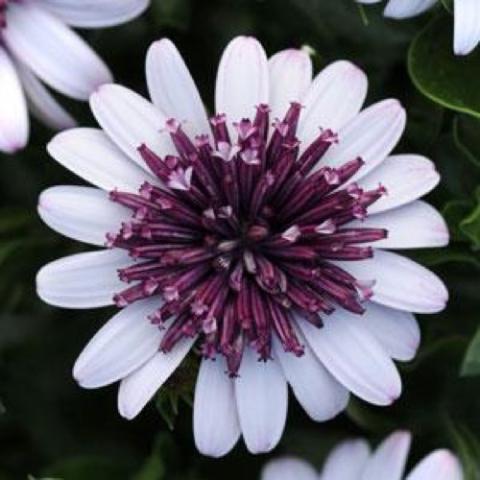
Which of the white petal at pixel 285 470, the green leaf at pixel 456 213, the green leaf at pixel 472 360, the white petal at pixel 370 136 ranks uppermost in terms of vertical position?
the white petal at pixel 370 136

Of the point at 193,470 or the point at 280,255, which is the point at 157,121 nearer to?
the point at 280,255

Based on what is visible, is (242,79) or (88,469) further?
(88,469)

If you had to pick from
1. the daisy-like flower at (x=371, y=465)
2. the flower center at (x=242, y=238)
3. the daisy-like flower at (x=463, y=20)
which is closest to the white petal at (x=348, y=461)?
the daisy-like flower at (x=371, y=465)

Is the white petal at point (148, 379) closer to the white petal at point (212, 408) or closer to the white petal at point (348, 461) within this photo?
the white petal at point (212, 408)

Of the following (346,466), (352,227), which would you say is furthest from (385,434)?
(352,227)

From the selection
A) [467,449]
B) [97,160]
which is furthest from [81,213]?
[467,449]

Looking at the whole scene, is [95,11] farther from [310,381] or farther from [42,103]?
[310,381]

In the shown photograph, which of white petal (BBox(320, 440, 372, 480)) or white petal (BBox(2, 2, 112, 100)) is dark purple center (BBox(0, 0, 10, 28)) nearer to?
white petal (BBox(2, 2, 112, 100))
